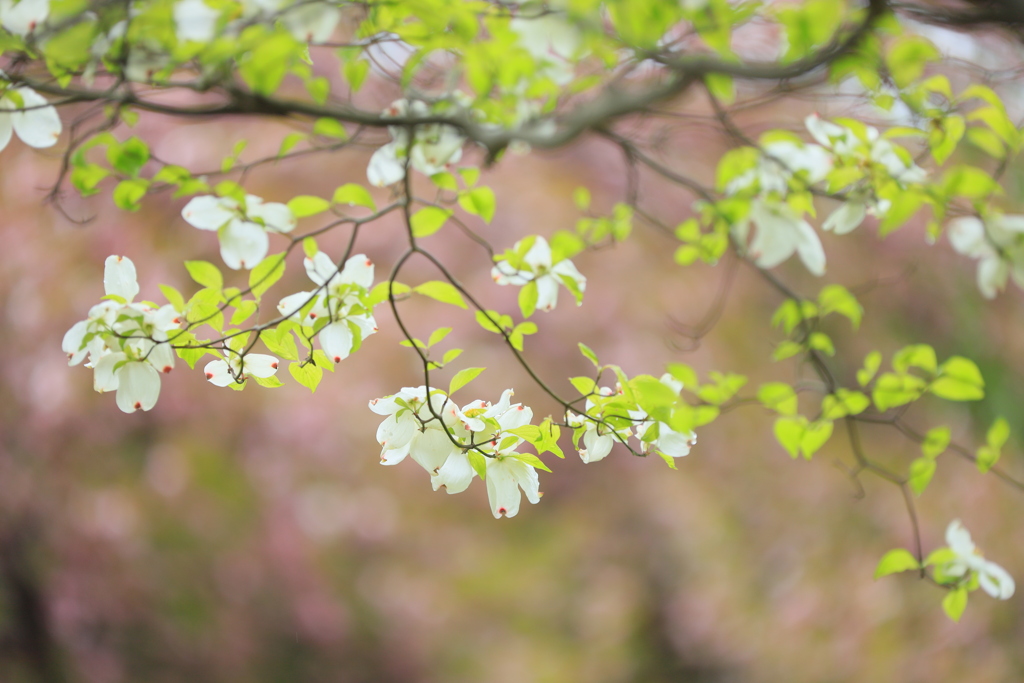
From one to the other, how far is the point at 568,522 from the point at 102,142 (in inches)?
75.2

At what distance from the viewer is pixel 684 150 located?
2.40m

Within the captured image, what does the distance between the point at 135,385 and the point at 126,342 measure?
0.03 m

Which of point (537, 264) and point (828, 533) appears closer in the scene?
point (537, 264)

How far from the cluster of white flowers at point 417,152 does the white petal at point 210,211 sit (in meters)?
0.13

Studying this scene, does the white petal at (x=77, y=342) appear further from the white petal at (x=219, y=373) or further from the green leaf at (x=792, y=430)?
the green leaf at (x=792, y=430)

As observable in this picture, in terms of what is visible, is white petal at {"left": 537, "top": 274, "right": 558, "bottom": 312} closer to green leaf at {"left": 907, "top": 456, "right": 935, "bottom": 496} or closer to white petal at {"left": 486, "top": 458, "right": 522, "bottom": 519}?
white petal at {"left": 486, "top": 458, "right": 522, "bottom": 519}

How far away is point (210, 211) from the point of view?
16.4 inches

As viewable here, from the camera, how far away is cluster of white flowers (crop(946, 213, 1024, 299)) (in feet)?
1.69

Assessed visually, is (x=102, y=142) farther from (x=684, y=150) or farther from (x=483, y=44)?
(x=684, y=150)

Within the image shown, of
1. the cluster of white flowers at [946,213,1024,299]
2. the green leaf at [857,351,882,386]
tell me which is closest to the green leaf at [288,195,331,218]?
the green leaf at [857,351,882,386]

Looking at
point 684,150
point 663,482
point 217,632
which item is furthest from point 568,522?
point 684,150

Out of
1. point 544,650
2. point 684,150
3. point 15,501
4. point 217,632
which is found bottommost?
point 544,650

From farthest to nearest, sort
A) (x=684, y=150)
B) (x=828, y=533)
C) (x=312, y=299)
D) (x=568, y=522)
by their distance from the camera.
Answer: (x=684, y=150) → (x=568, y=522) → (x=828, y=533) → (x=312, y=299)

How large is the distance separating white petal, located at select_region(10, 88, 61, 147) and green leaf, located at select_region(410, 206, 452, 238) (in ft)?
0.88
